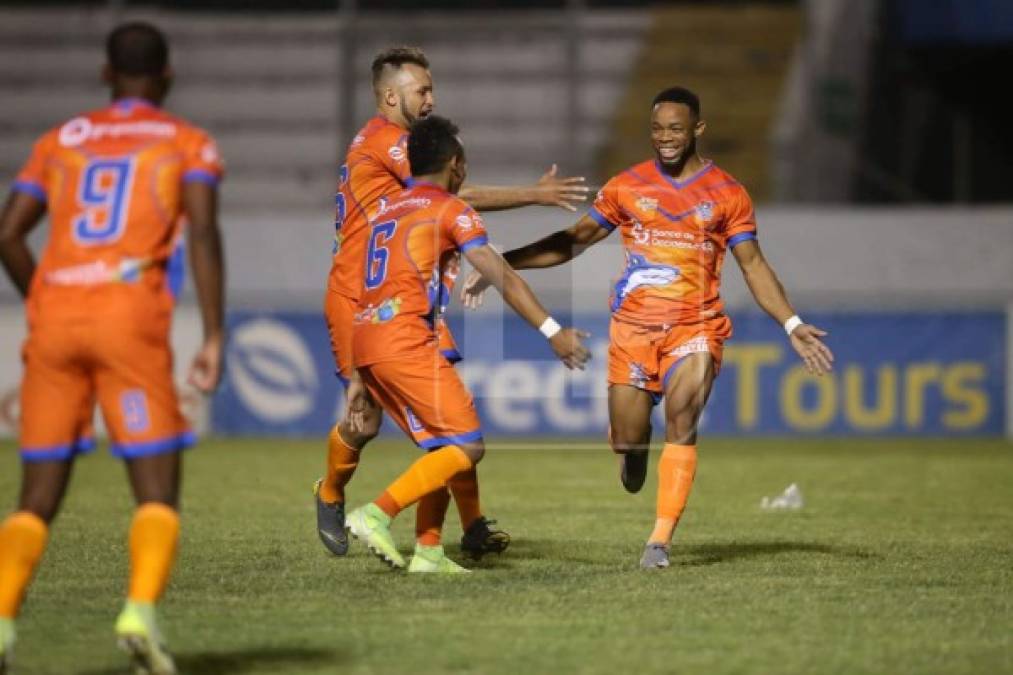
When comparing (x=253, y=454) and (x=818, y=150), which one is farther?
(x=818, y=150)

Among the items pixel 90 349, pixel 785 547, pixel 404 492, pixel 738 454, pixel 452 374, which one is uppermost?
pixel 90 349

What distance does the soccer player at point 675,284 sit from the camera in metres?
8.38

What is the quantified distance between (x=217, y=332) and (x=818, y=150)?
15.4 metres

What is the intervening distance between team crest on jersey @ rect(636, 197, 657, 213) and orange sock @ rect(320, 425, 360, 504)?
1846 mm

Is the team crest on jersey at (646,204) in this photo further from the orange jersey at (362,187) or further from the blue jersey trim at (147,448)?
the blue jersey trim at (147,448)

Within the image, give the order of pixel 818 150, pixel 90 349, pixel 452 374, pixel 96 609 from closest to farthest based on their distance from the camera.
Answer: pixel 90 349 → pixel 96 609 → pixel 452 374 → pixel 818 150

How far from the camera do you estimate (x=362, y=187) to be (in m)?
8.45

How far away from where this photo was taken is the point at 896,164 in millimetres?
20172

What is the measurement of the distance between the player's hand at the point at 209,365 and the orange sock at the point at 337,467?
121 inches

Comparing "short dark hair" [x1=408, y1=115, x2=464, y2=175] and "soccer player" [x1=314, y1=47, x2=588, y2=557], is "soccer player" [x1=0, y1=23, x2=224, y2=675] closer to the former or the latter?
"short dark hair" [x1=408, y1=115, x2=464, y2=175]

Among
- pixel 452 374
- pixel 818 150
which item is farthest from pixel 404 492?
pixel 818 150

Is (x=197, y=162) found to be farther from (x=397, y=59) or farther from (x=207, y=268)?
(x=397, y=59)

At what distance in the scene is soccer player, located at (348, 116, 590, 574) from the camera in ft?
24.5

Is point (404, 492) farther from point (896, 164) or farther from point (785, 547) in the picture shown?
point (896, 164)
